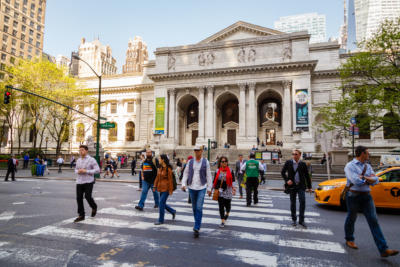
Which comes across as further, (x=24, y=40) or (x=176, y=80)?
(x=24, y=40)

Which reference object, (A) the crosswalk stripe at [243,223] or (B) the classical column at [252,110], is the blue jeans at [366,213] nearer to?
(A) the crosswalk stripe at [243,223]

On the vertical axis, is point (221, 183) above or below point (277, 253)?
above

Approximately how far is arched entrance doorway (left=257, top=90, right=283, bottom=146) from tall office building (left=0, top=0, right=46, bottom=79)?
50.0m

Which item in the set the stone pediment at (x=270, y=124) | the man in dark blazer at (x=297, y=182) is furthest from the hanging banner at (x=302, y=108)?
the man in dark blazer at (x=297, y=182)

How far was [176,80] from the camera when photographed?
135ft

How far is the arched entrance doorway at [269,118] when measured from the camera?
135 ft

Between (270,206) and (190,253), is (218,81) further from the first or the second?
(190,253)

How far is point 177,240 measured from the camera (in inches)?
198

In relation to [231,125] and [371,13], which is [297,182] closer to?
[231,125]

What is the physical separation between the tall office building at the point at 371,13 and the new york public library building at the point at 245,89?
86940 mm

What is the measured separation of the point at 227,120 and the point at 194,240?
39884 millimetres

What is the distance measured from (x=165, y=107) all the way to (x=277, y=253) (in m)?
37.3

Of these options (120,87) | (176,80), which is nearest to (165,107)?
(176,80)

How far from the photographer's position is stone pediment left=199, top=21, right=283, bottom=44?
39.9 metres
